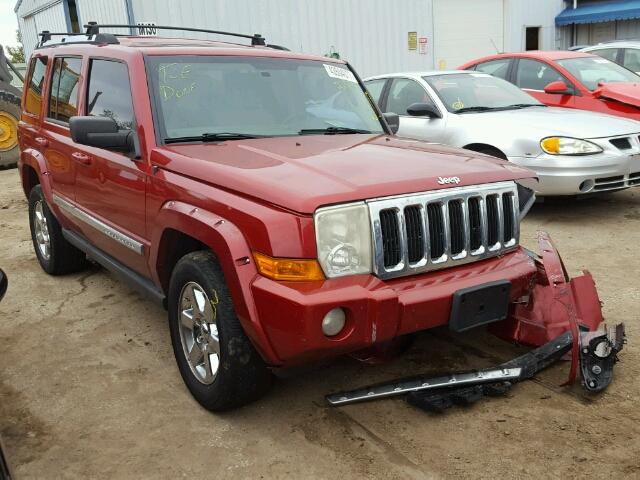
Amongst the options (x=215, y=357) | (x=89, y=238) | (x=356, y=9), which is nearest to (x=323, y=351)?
(x=215, y=357)

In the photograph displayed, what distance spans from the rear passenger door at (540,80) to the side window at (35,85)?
6.08m

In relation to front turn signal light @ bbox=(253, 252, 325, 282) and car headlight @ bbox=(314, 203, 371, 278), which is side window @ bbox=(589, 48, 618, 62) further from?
Answer: front turn signal light @ bbox=(253, 252, 325, 282)

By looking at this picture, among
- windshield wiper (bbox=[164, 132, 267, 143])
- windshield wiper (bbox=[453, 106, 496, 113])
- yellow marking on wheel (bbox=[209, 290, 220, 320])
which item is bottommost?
yellow marking on wheel (bbox=[209, 290, 220, 320])

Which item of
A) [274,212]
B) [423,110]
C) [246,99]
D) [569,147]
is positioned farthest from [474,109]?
[274,212]

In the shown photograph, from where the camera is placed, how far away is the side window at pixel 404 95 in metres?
7.38

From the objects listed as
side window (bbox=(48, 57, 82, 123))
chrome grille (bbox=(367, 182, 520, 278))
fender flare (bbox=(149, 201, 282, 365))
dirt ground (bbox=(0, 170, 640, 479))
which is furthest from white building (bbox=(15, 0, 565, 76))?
chrome grille (bbox=(367, 182, 520, 278))

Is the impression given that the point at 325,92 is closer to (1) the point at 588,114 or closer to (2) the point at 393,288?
(2) the point at 393,288

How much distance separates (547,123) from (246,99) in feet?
12.6

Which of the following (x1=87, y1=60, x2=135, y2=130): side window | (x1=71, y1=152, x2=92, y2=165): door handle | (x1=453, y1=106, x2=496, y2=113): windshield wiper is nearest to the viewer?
(x1=87, y1=60, x2=135, y2=130): side window

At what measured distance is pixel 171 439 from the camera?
9.70 ft

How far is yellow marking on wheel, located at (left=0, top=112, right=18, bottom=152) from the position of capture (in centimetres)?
1133

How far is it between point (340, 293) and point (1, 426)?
6.16 feet

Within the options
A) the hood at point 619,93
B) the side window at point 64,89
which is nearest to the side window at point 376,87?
the hood at point 619,93

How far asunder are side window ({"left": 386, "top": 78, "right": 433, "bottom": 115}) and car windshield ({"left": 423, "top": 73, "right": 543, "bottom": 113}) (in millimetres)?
140
